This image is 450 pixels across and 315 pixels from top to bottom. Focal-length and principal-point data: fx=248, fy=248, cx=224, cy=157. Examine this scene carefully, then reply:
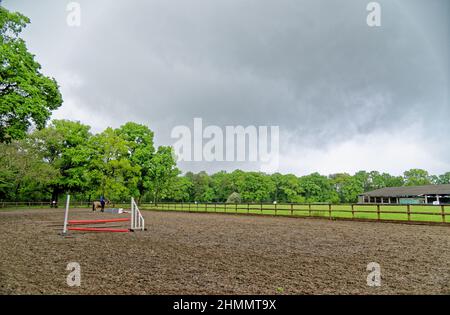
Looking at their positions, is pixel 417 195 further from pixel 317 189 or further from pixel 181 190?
pixel 181 190

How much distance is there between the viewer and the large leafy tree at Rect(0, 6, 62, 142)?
13883mm

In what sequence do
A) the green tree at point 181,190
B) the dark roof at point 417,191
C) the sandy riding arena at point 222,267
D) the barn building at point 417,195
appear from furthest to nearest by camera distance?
the green tree at point 181,190
the dark roof at point 417,191
the barn building at point 417,195
the sandy riding arena at point 222,267

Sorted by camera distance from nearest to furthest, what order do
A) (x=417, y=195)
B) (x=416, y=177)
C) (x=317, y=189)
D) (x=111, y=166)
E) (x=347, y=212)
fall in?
(x=347, y=212) → (x=111, y=166) → (x=417, y=195) → (x=317, y=189) → (x=416, y=177)

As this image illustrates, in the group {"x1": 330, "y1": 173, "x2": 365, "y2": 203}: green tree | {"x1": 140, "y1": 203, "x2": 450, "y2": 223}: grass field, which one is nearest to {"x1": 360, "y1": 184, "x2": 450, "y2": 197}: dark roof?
{"x1": 140, "y1": 203, "x2": 450, "y2": 223}: grass field

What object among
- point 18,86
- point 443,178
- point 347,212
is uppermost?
point 443,178

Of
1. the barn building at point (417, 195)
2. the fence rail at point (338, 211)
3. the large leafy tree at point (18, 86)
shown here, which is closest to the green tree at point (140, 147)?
the fence rail at point (338, 211)

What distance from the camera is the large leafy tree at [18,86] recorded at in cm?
1388

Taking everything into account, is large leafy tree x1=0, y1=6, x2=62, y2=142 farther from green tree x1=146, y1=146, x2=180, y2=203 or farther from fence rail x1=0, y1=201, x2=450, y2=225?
green tree x1=146, y1=146, x2=180, y2=203

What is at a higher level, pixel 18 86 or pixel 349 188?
pixel 18 86

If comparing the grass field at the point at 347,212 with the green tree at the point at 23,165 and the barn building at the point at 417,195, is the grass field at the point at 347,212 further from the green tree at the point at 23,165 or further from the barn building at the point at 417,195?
the barn building at the point at 417,195

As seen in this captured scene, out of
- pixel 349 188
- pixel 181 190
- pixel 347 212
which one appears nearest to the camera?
pixel 347 212

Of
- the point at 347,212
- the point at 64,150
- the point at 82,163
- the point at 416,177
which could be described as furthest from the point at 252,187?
the point at 416,177

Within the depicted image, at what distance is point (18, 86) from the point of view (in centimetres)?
1452
